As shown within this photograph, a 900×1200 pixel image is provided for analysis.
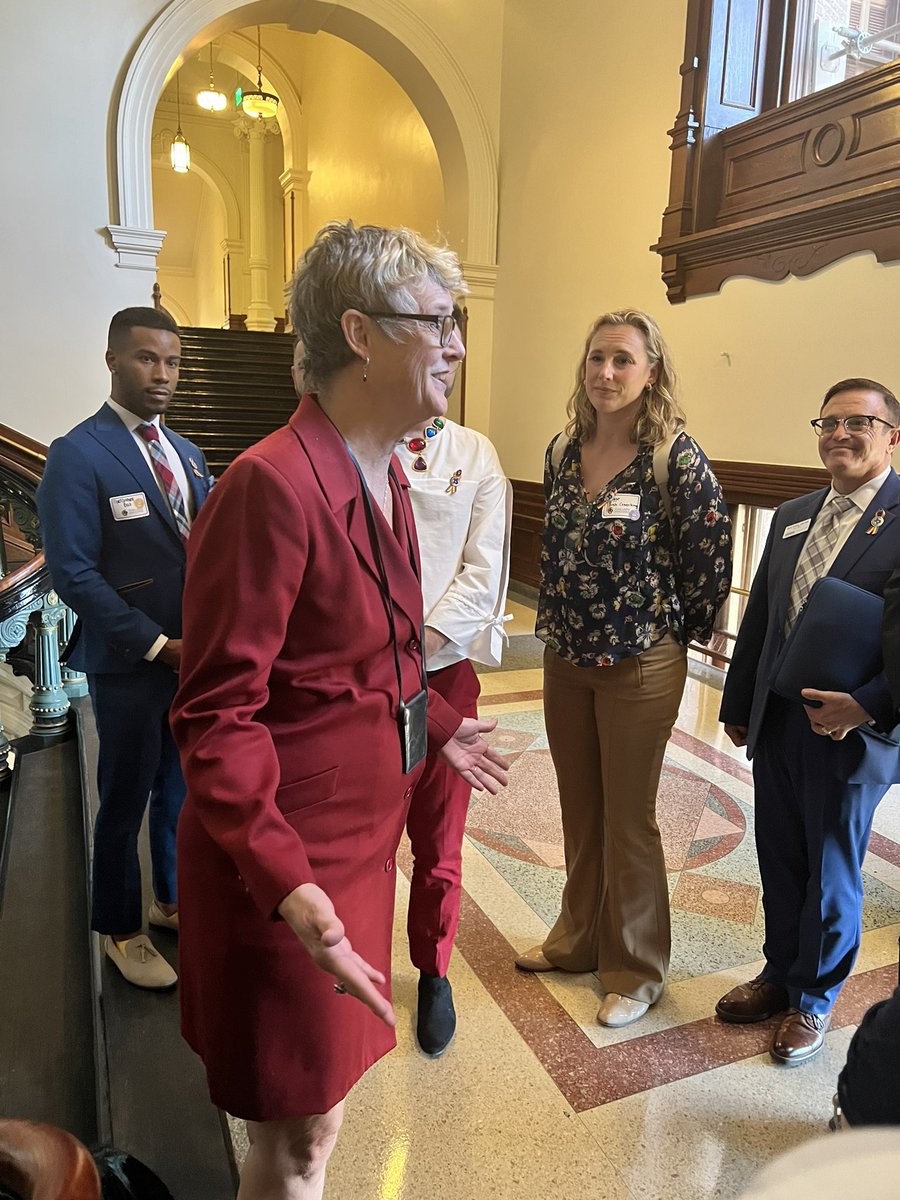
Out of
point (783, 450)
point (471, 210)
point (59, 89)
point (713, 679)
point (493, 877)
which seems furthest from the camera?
point (471, 210)

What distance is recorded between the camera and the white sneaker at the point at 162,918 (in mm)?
2238

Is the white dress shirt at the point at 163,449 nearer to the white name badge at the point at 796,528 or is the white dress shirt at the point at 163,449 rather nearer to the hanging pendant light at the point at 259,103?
the white name badge at the point at 796,528

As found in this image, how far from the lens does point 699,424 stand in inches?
214

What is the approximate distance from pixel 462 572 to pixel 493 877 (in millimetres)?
1333

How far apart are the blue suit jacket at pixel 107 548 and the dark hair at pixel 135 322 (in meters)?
0.18

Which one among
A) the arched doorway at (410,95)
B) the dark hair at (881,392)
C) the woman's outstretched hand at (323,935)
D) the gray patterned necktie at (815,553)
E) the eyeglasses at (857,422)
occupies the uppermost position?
the arched doorway at (410,95)

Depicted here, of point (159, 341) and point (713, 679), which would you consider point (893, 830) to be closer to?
point (713, 679)

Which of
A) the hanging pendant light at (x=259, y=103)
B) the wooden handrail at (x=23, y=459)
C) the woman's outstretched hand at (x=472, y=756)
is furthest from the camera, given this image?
the hanging pendant light at (x=259, y=103)

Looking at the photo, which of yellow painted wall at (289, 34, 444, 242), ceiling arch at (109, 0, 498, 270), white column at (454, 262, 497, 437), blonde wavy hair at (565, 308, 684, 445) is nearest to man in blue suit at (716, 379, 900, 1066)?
blonde wavy hair at (565, 308, 684, 445)

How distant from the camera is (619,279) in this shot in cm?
614

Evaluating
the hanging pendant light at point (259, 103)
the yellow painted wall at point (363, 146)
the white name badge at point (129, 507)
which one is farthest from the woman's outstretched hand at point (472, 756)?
the hanging pendant light at point (259, 103)

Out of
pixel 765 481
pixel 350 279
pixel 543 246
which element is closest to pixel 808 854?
pixel 350 279

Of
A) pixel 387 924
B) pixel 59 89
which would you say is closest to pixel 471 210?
pixel 59 89

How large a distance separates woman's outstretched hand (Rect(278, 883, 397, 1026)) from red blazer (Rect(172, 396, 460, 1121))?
0.7 inches
